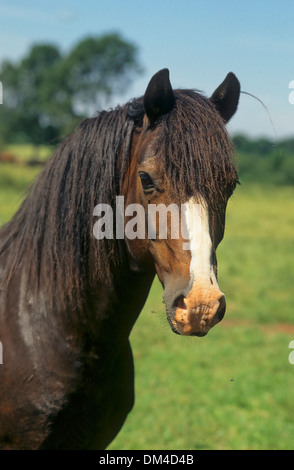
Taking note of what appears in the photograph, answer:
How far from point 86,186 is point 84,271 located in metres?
0.34

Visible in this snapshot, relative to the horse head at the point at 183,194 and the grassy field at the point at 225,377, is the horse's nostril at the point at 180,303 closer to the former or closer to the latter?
the horse head at the point at 183,194

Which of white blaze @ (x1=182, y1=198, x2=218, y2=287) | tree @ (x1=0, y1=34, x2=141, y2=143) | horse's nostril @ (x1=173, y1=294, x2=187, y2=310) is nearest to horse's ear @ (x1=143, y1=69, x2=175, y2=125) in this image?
white blaze @ (x1=182, y1=198, x2=218, y2=287)

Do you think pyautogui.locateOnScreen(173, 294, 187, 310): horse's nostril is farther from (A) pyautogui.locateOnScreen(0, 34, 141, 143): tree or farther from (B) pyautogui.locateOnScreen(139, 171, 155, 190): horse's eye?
(A) pyautogui.locateOnScreen(0, 34, 141, 143): tree

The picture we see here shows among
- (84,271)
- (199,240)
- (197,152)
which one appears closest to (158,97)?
(197,152)

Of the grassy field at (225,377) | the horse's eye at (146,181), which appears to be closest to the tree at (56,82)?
the grassy field at (225,377)

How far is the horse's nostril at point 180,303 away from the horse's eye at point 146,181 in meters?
0.41

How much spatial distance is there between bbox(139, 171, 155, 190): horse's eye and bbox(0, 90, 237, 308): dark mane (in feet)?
0.32

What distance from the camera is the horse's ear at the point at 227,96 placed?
215 centimetres

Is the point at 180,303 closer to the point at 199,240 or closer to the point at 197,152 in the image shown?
the point at 199,240

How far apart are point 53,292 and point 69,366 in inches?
12.2

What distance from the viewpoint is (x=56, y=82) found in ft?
129
